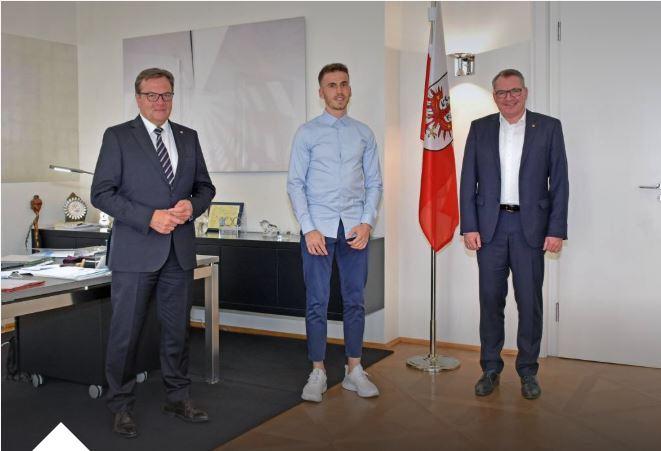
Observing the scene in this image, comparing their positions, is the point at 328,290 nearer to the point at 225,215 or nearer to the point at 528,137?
the point at 528,137

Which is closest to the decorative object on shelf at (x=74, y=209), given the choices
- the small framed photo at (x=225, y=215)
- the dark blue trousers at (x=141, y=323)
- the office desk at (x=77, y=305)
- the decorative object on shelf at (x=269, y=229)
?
the small framed photo at (x=225, y=215)

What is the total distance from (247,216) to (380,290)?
122cm

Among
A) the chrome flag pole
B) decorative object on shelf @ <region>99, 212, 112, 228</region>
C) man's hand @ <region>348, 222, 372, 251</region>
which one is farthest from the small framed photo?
man's hand @ <region>348, 222, 372, 251</region>

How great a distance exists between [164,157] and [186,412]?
120 centimetres

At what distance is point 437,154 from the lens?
4.25m

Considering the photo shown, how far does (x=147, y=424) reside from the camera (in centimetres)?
328

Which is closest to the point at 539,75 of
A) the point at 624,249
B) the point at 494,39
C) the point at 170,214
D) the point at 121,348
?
the point at 494,39

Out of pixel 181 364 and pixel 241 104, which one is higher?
pixel 241 104

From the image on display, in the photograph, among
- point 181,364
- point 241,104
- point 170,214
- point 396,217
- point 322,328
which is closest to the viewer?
point 170,214

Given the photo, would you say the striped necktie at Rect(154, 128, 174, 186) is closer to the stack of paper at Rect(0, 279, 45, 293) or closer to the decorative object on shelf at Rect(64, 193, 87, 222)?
the stack of paper at Rect(0, 279, 45, 293)

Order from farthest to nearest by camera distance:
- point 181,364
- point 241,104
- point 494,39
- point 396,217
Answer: point 241,104 → point 396,217 → point 494,39 → point 181,364

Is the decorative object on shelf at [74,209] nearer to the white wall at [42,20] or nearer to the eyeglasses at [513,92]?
the white wall at [42,20]

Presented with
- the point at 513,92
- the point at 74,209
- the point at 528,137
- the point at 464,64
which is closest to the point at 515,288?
the point at 528,137

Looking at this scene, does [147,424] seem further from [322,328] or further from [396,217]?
[396,217]
